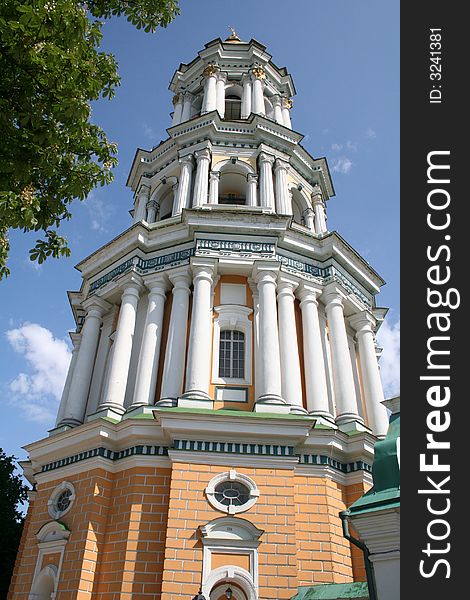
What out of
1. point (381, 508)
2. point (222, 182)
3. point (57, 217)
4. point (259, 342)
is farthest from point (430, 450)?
point (222, 182)

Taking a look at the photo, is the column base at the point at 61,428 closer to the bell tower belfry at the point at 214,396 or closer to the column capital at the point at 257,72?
the bell tower belfry at the point at 214,396

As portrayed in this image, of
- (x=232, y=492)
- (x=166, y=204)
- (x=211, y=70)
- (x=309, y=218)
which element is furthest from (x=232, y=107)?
(x=232, y=492)

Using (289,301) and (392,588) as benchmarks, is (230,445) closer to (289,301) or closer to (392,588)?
(289,301)

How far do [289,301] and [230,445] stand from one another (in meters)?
5.34

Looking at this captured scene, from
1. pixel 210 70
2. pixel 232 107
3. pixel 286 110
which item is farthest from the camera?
pixel 232 107

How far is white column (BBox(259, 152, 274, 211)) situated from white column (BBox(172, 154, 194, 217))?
8.87ft

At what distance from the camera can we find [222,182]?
22.1m

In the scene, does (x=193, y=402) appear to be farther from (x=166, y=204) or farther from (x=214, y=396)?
(x=166, y=204)

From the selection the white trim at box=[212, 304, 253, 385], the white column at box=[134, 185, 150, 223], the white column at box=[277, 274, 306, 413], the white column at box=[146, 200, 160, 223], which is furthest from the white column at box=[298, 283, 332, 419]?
the white column at box=[134, 185, 150, 223]

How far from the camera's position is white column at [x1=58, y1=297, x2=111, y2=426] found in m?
16.8

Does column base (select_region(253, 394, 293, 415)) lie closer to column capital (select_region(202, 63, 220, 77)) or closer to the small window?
the small window

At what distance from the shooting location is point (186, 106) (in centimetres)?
2497

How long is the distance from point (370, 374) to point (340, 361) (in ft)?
5.55

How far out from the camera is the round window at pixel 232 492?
513 inches
